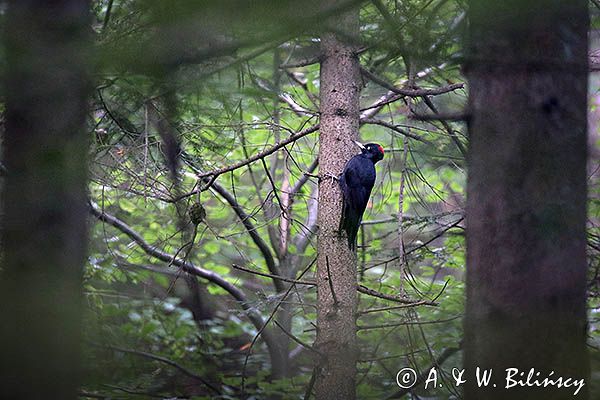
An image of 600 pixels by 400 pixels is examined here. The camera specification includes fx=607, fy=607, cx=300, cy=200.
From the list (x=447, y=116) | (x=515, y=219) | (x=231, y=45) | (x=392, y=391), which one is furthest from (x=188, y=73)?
(x=392, y=391)

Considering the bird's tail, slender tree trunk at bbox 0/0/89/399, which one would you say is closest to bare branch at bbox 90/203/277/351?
the bird's tail

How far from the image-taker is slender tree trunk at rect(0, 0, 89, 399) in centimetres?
283

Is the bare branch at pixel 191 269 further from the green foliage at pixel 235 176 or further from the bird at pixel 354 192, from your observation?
the bird at pixel 354 192

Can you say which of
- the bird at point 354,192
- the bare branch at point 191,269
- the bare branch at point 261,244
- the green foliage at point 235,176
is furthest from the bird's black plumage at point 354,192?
the bare branch at point 261,244

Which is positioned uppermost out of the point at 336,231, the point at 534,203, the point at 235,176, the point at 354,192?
the point at 235,176

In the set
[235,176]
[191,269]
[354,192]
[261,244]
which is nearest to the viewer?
[354,192]

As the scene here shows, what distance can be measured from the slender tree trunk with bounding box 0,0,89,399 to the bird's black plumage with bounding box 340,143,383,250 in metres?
2.37

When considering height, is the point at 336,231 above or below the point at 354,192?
below

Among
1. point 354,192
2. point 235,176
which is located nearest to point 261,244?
point 235,176

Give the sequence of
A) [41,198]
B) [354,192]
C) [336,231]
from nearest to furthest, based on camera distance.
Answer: [41,198], [336,231], [354,192]

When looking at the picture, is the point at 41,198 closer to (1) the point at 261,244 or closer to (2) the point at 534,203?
(2) the point at 534,203

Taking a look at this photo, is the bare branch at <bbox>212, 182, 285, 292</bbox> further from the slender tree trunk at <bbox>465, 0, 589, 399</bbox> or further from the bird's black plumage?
the slender tree trunk at <bbox>465, 0, 589, 399</bbox>

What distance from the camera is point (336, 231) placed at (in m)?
4.84

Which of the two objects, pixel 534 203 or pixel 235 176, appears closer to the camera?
pixel 534 203
